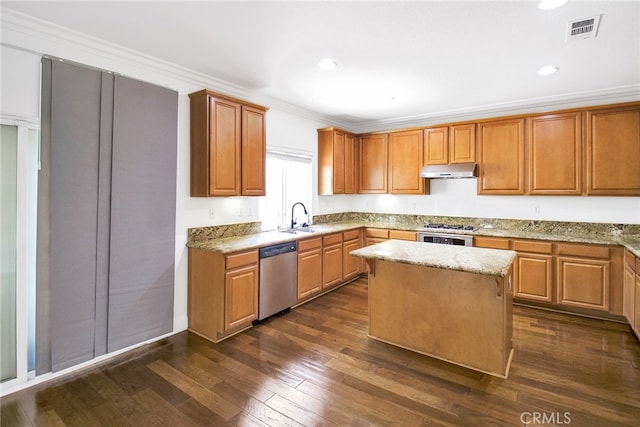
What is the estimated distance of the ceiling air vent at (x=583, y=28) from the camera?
2332 mm

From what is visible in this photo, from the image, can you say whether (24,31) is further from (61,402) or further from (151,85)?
(61,402)

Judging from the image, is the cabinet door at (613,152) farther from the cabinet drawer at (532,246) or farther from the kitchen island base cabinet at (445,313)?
the kitchen island base cabinet at (445,313)

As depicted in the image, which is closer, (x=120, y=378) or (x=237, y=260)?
(x=120, y=378)

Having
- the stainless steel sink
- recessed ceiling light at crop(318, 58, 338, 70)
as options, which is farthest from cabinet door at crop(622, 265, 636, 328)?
recessed ceiling light at crop(318, 58, 338, 70)

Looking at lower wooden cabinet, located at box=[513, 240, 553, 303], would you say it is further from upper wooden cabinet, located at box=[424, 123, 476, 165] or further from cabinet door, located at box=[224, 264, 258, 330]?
cabinet door, located at box=[224, 264, 258, 330]

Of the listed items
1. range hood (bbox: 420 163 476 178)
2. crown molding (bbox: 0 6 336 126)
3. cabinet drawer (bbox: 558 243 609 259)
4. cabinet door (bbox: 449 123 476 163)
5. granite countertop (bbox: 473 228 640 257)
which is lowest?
cabinet drawer (bbox: 558 243 609 259)

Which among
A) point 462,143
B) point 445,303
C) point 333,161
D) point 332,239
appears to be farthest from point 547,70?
point 332,239

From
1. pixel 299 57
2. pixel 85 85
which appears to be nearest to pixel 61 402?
pixel 85 85

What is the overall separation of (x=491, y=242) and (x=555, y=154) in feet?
4.44

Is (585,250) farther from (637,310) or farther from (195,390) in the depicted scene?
(195,390)

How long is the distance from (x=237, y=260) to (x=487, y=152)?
145 inches

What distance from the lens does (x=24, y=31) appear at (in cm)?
235

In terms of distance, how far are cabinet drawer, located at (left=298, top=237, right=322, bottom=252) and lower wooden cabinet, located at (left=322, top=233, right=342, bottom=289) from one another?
117mm

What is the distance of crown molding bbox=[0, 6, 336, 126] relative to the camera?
231 centimetres
